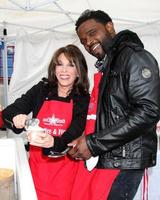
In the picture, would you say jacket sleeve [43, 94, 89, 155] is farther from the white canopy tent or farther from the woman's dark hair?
the white canopy tent

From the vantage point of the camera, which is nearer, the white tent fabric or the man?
the man

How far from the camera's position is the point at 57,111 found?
1437 millimetres

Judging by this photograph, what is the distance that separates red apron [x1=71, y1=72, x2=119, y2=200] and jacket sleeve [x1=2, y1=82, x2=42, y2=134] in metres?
0.32

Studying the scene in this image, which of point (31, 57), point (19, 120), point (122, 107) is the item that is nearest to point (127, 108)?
point (122, 107)

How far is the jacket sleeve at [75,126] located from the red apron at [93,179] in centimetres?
10

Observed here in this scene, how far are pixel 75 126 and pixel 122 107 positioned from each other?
0.31 m

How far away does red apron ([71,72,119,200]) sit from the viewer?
3.76 ft

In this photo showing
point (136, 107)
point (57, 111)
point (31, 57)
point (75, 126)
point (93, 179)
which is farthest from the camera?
point (31, 57)

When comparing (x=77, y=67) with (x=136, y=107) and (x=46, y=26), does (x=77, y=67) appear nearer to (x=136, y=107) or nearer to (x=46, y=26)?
(x=136, y=107)

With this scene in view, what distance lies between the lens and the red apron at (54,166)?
4.52ft

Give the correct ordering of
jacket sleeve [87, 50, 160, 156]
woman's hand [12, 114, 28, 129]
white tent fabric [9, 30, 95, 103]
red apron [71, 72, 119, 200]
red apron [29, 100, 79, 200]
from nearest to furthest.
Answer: jacket sleeve [87, 50, 160, 156], red apron [71, 72, 119, 200], woman's hand [12, 114, 28, 129], red apron [29, 100, 79, 200], white tent fabric [9, 30, 95, 103]

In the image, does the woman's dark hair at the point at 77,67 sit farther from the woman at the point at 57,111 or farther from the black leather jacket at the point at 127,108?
the black leather jacket at the point at 127,108

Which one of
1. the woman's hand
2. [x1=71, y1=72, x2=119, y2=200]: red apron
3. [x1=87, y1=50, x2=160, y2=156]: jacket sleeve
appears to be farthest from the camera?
the woman's hand

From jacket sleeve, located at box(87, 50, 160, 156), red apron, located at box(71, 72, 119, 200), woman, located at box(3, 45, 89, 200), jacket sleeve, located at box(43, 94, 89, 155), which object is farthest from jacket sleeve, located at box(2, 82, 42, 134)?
jacket sleeve, located at box(87, 50, 160, 156)
